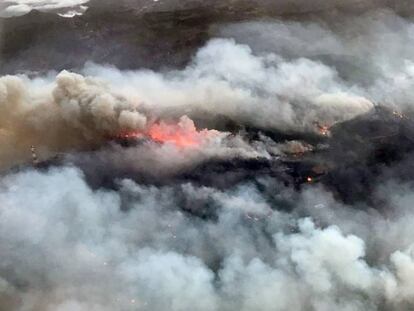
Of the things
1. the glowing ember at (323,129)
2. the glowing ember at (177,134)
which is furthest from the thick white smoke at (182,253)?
the glowing ember at (323,129)

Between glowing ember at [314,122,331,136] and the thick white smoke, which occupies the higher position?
glowing ember at [314,122,331,136]

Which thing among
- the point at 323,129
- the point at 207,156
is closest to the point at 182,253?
the point at 207,156

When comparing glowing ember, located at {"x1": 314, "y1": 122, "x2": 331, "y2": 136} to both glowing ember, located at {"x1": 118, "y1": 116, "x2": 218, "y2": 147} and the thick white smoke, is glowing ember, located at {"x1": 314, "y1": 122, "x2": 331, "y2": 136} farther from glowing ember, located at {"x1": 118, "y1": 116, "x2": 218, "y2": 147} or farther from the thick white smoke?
glowing ember, located at {"x1": 118, "y1": 116, "x2": 218, "y2": 147}

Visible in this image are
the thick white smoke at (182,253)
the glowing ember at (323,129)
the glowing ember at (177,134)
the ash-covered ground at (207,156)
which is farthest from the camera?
the glowing ember at (323,129)

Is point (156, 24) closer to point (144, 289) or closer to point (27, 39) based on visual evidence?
point (27, 39)

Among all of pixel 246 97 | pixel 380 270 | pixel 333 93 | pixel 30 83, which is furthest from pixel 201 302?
pixel 30 83

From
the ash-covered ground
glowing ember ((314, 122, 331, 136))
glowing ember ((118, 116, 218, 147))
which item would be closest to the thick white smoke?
the ash-covered ground

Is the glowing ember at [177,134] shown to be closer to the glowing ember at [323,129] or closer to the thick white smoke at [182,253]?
the thick white smoke at [182,253]
